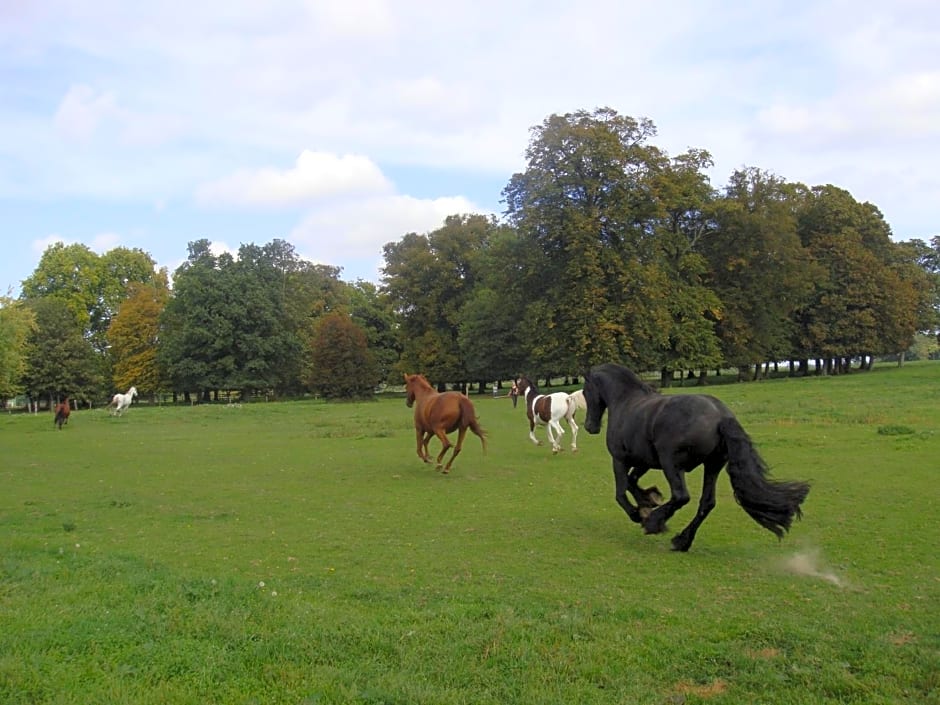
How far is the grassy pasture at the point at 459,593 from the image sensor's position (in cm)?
458

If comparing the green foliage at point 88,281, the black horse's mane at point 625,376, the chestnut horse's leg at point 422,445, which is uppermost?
the green foliage at point 88,281

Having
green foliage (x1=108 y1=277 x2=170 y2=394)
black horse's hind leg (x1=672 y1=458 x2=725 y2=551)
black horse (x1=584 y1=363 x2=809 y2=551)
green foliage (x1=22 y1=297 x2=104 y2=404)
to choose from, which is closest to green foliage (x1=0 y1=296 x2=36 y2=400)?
green foliage (x1=22 y1=297 x2=104 y2=404)

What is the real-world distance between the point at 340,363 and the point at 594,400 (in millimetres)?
52415

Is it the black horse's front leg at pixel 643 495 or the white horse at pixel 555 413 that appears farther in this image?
the white horse at pixel 555 413

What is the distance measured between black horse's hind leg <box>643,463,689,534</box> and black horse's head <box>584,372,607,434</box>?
5.23ft

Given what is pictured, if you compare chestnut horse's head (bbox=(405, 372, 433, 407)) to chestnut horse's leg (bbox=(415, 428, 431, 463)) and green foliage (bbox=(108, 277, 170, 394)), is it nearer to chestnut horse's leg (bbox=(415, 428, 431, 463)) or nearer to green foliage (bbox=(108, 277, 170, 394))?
chestnut horse's leg (bbox=(415, 428, 431, 463))

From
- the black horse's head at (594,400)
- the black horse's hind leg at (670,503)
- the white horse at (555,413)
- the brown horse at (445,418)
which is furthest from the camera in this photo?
the white horse at (555,413)

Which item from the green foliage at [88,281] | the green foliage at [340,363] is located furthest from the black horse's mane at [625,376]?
the green foliage at [88,281]

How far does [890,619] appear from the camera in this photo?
5.60m

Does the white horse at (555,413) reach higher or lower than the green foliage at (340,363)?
lower

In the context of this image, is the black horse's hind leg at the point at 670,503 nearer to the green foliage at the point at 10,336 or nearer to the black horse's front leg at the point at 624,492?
the black horse's front leg at the point at 624,492

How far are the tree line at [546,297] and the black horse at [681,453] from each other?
32084mm

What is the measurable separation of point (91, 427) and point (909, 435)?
32982 millimetres

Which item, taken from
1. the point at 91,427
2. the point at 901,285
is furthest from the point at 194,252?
the point at 901,285
